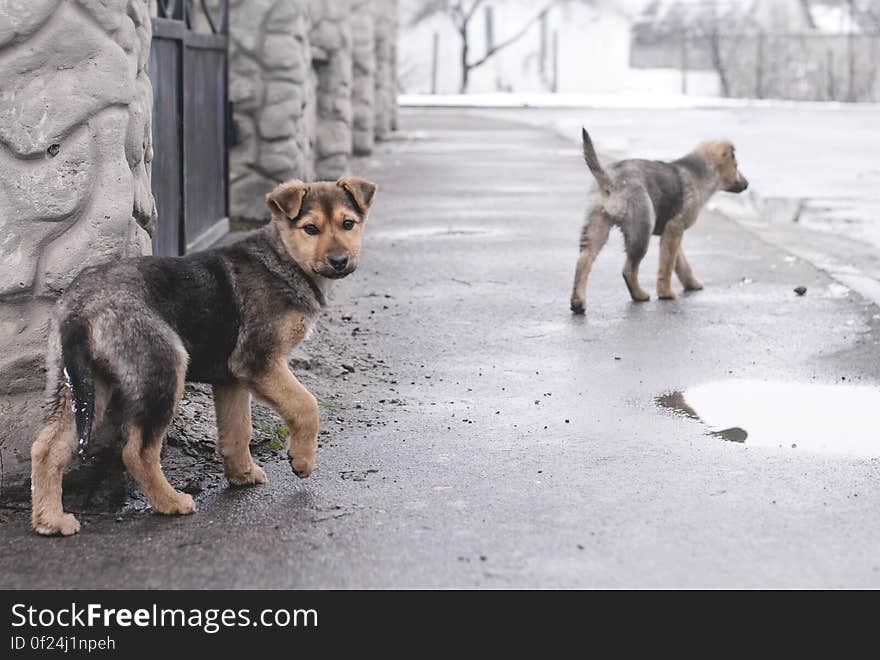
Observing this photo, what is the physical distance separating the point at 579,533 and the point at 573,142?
20223 millimetres

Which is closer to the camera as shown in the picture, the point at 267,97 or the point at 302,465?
the point at 302,465

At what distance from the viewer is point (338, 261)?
5.00 meters

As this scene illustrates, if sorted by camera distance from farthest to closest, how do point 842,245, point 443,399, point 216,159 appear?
point 842,245, point 216,159, point 443,399

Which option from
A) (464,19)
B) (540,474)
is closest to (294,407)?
(540,474)

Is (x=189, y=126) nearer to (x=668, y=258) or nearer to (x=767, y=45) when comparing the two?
(x=668, y=258)

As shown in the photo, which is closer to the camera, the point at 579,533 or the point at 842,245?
the point at 579,533

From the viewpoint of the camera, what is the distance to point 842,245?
11.9 metres

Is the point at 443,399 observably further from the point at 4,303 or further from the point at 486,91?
the point at 486,91

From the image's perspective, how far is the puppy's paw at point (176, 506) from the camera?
15.4 ft

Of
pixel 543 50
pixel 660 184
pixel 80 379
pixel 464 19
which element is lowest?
pixel 80 379

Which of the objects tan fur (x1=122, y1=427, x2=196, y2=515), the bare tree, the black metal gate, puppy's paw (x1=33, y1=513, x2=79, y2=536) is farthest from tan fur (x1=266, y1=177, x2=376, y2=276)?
the bare tree

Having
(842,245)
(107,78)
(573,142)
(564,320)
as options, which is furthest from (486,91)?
(107,78)

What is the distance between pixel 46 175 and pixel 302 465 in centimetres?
134

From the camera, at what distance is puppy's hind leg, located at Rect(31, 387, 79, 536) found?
446 cm
